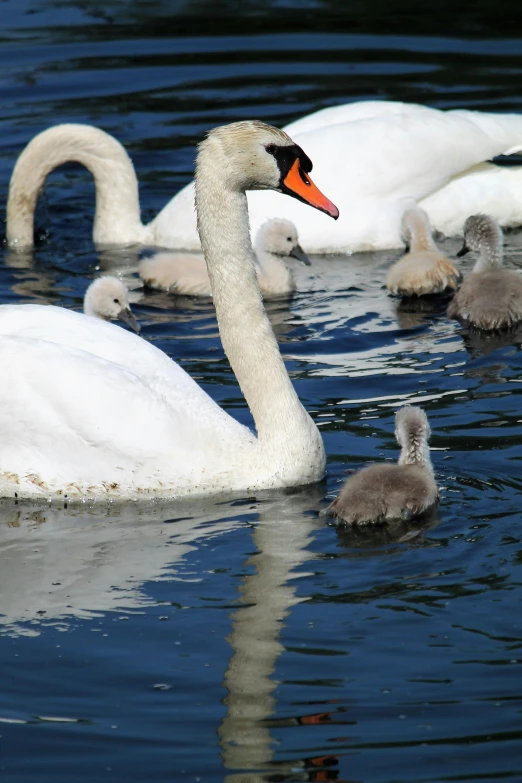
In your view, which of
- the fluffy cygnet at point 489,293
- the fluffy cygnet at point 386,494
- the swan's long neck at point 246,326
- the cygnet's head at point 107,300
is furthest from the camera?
the fluffy cygnet at point 489,293

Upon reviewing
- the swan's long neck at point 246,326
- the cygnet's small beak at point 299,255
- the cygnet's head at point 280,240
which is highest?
the cygnet's head at point 280,240

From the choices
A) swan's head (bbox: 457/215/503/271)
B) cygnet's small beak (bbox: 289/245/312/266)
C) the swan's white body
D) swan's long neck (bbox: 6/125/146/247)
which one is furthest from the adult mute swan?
swan's long neck (bbox: 6/125/146/247)

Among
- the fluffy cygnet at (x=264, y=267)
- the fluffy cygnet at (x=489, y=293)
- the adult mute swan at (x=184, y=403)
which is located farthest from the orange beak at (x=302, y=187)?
the fluffy cygnet at (x=264, y=267)

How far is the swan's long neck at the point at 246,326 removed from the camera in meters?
7.58

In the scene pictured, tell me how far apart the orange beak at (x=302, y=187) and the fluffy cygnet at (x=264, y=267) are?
3.38 metres

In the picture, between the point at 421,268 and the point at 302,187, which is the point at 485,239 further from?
the point at 302,187

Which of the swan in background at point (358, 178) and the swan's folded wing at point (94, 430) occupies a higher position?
the swan in background at point (358, 178)

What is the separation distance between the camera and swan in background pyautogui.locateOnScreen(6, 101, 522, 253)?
11977 millimetres

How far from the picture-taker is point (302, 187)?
7680 mm

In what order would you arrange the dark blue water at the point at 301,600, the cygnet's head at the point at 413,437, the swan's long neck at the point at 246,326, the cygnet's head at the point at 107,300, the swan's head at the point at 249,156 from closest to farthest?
the dark blue water at the point at 301,600, the cygnet's head at the point at 413,437, the swan's head at the point at 249,156, the swan's long neck at the point at 246,326, the cygnet's head at the point at 107,300

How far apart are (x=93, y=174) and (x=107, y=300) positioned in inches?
122

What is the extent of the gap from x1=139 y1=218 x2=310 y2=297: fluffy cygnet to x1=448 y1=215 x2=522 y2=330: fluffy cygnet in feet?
4.32

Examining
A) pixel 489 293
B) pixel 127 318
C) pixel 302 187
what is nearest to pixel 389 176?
pixel 489 293

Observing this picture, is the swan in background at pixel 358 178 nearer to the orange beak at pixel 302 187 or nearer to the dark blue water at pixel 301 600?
the dark blue water at pixel 301 600
